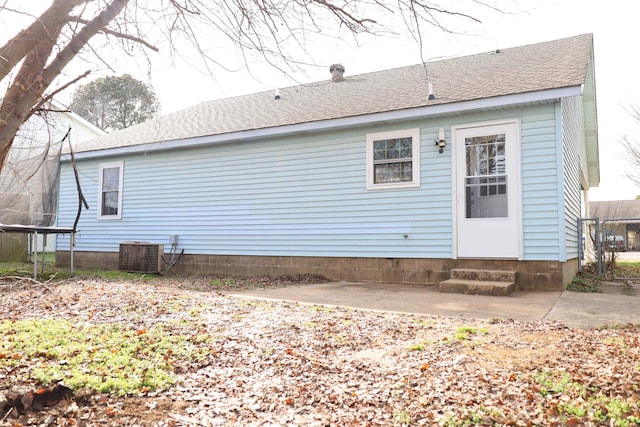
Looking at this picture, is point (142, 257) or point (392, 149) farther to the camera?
point (142, 257)

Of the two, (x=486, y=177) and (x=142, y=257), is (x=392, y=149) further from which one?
(x=142, y=257)

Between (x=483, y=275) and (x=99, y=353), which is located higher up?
(x=483, y=275)

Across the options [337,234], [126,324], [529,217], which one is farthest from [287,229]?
[126,324]

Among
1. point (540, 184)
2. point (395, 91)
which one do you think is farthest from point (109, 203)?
point (540, 184)

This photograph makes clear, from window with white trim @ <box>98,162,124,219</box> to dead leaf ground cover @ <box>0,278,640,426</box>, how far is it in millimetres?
7290

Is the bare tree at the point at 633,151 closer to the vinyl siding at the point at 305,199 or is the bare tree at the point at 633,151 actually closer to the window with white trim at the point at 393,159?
the vinyl siding at the point at 305,199

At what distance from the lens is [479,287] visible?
628 cm

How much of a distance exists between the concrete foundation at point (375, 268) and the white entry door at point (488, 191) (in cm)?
27

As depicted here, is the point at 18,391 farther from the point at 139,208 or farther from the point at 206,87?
the point at 139,208

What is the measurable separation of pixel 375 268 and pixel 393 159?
198cm

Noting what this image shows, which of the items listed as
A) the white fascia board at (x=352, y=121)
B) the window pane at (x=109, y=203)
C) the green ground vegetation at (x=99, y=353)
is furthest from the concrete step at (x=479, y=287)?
the window pane at (x=109, y=203)

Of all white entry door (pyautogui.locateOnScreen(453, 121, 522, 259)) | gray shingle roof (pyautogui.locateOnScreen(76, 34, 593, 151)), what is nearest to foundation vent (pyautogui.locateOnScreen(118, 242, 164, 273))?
gray shingle roof (pyautogui.locateOnScreen(76, 34, 593, 151))

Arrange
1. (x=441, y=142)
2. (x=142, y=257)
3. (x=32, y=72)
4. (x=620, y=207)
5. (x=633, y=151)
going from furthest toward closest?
(x=620, y=207)
(x=633, y=151)
(x=142, y=257)
(x=441, y=142)
(x=32, y=72)

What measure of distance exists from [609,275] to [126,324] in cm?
916
